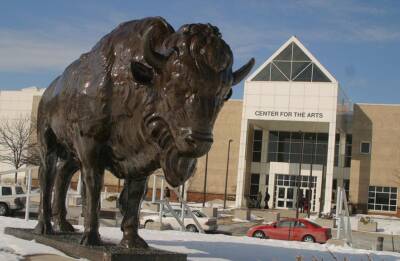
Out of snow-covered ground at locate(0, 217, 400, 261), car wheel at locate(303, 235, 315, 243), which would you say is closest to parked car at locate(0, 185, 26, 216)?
car wheel at locate(303, 235, 315, 243)

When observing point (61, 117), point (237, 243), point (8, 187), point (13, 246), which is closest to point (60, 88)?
point (61, 117)

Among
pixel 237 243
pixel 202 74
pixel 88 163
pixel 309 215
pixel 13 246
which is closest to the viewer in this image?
pixel 202 74

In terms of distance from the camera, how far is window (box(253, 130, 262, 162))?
55.2 m

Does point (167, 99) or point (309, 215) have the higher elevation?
point (167, 99)

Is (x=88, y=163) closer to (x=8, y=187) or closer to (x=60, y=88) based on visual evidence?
(x=60, y=88)

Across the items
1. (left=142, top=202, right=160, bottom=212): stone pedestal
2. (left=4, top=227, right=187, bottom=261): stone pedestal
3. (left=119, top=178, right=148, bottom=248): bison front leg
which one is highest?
(left=119, top=178, right=148, bottom=248): bison front leg

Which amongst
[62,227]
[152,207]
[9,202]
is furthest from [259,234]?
[62,227]

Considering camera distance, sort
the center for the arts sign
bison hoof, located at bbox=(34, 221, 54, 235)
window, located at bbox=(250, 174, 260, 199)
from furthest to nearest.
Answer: window, located at bbox=(250, 174, 260, 199)
the center for the arts sign
bison hoof, located at bbox=(34, 221, 54, 235)

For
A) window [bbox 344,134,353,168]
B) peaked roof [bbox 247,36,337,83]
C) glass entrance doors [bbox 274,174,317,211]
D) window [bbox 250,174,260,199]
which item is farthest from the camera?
window [bbox 344,134,353,168]

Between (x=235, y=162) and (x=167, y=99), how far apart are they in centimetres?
5272

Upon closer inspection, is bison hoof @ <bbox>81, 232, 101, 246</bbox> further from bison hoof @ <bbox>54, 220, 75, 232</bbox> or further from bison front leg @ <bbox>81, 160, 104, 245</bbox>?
bison hoof @ <bbox>54, 220, 75, 232</bbox>

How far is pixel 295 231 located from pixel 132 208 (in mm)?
19073

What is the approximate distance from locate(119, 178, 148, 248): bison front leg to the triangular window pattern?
4217cm

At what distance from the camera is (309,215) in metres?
45.7
